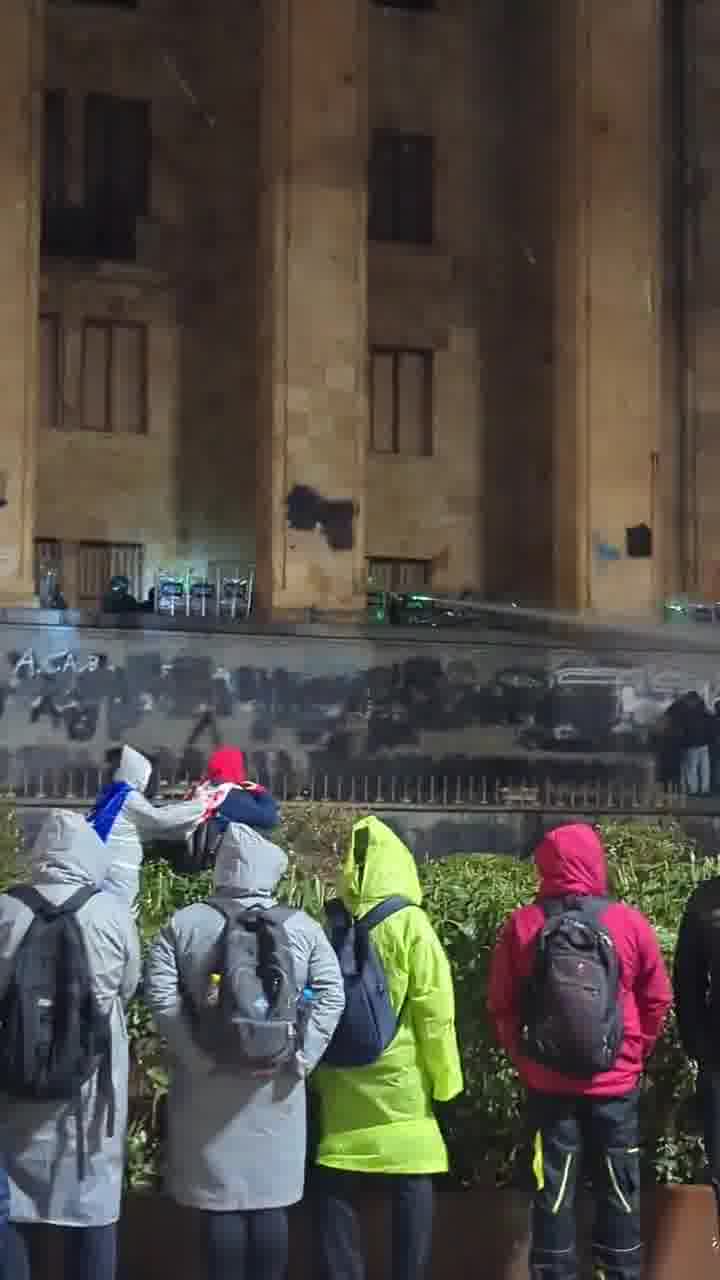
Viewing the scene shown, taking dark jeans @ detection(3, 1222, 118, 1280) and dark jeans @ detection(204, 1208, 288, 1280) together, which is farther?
dark jeans @ detection(204, 1208, 288, 1280)

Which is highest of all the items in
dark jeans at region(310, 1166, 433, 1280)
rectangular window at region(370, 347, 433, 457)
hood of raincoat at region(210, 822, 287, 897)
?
rectangular window at region(370, 347, 433, 457)

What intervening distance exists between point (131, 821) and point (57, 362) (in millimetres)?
15152

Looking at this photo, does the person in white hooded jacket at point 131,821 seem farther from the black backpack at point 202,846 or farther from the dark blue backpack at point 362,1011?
the dark blue backpack at point 362,1011

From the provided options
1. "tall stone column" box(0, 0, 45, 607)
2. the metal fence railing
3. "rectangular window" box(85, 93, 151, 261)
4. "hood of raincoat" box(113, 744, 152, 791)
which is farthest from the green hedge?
"rectangular window" box(85, 93, 151, 261)

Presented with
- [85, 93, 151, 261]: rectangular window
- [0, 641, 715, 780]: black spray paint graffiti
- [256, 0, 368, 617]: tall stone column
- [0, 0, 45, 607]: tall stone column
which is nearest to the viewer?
[0, 641, 715, 780]: black spray paint graffiti

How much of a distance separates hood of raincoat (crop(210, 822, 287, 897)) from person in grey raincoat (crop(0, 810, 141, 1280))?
34cm

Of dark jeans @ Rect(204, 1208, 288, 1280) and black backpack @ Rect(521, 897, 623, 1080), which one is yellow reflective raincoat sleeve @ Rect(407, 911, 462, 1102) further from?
dark jeans @ Rect(204, 1208, 288, 1280)

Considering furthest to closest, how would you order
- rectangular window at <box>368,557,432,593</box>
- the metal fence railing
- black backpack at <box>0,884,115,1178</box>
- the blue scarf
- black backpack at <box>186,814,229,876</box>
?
rectangular window at <box>368,557,432,593</box>
the metal fence railing
black backpack at <box>186,814,229,876</box>
the blue scarf
black backpack at <box>0,884,115,1178</box>

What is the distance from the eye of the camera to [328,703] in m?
15.6

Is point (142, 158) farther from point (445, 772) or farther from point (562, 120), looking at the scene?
point (445, 772)

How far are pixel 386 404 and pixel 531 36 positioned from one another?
5.11m

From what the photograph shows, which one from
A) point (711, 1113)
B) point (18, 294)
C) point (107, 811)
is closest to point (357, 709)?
point (18, 294)

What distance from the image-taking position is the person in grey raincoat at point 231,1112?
16.5 ft

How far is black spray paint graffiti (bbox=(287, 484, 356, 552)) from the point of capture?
19312mm
